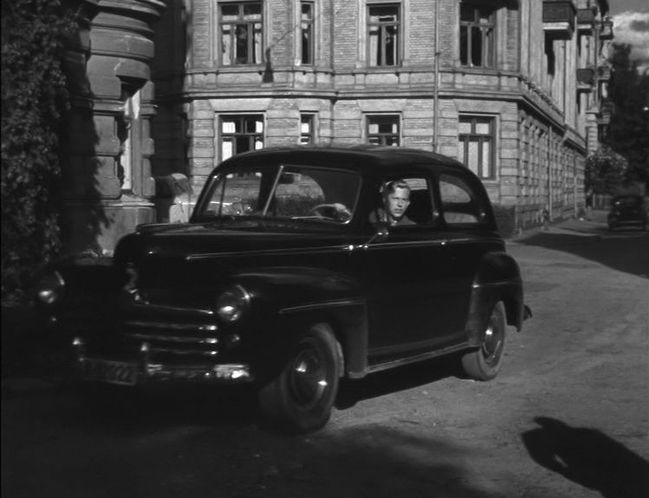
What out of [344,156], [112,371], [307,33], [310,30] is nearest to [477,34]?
[310,30]

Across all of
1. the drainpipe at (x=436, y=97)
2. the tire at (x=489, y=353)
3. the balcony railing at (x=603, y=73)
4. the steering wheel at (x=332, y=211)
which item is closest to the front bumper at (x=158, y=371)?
the steering wheel at (x=332, y=211)

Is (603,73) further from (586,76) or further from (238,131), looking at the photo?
(238,131)

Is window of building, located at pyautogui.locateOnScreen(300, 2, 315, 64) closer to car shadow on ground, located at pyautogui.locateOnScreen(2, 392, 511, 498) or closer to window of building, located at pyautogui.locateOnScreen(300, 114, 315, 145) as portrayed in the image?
window of building, located at pyautogui.locateOnScreen(300, 114, 315, 145)

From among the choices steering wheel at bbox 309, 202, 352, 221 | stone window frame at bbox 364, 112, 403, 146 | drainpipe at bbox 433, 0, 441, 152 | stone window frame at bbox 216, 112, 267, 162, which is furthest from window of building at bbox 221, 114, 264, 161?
steering wheel at bbox 309, 202, 352, 221

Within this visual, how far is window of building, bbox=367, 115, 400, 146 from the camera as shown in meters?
42.0

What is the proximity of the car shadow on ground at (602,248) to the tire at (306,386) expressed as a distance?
55.1 feet

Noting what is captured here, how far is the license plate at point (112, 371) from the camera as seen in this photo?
16.9 ft

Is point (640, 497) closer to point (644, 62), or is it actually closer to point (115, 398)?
point (644, 62)

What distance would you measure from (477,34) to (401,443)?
1520 inches

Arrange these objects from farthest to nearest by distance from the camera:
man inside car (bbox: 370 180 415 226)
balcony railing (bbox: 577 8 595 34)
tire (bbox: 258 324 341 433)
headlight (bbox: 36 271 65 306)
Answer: balcony railing (bbox: 577 8 595 34) → man inside car (bbox: 370 180 415 226) → tire (bbox: 258 324 341 433) → headlight (bbox: 36 271 65 306)

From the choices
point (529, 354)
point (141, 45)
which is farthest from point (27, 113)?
point (141, 45)

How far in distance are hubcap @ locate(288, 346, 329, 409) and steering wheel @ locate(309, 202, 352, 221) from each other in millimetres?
1177

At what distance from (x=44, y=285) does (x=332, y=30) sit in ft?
135

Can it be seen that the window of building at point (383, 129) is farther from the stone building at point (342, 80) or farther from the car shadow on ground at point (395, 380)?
the car shadow on ground at point (395, 380)
